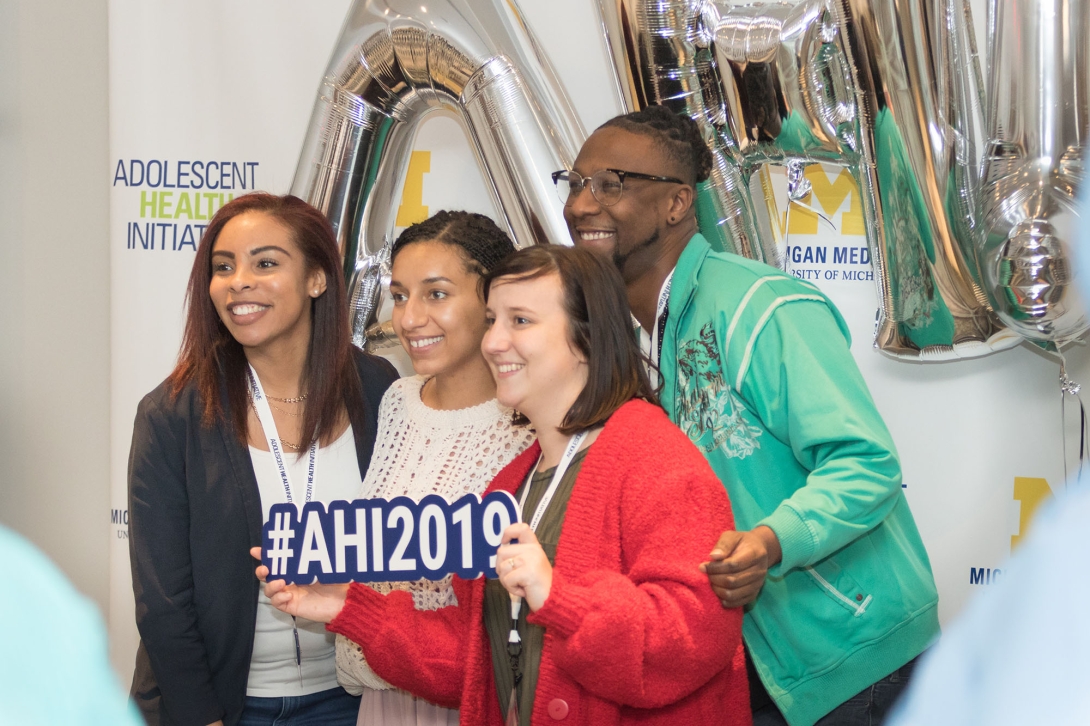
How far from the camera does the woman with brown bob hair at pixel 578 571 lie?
1450 mm

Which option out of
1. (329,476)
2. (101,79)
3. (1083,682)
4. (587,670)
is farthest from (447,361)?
(101,79)

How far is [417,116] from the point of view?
274 centimetres

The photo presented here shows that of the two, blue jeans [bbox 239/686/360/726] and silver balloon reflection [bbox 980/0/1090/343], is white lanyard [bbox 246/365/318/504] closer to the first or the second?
blue jeans [bbox 239/686/360/726]

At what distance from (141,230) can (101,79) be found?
2.39 feet

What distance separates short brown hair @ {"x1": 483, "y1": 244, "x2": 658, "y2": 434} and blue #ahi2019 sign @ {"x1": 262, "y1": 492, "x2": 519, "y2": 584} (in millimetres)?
191

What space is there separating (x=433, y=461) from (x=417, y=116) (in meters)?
1.15

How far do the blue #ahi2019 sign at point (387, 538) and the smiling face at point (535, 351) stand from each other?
16 centimetres

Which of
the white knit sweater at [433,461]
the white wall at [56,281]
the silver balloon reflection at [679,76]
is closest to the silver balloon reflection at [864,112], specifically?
the silver balloon reflection at [679,76]

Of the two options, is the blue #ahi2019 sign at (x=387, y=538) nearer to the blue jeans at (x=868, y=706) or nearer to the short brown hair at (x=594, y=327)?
the short brown hair at (x=594, y=327)

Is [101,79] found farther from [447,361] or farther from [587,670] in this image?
[587,670]

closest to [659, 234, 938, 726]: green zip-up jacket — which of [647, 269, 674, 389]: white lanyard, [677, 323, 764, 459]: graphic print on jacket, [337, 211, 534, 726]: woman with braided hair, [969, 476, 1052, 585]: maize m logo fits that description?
[677, 323, 764, 459]: graphic print on jacket

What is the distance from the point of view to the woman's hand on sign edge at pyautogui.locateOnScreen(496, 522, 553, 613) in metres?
1.48

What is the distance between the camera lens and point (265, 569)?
5.78 feet

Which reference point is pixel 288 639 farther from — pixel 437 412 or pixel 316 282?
pixel 316 282
